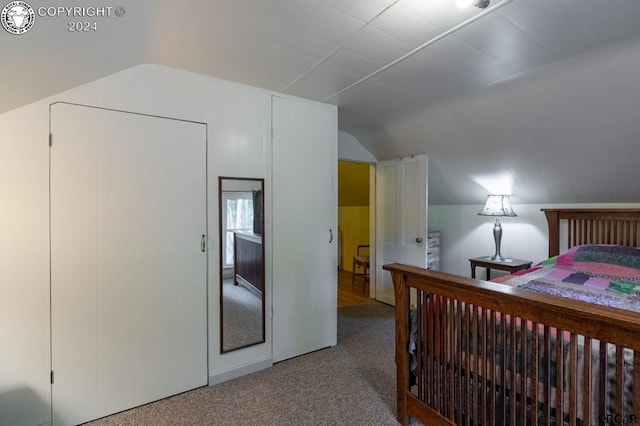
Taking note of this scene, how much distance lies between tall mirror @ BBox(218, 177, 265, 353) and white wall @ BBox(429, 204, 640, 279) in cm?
287

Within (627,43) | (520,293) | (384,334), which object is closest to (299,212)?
(384,334)

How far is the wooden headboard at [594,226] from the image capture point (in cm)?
267

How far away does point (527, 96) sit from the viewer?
7.60 ft

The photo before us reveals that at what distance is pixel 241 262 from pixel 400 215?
218 cm

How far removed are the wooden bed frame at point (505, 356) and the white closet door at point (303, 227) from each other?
1.05 m

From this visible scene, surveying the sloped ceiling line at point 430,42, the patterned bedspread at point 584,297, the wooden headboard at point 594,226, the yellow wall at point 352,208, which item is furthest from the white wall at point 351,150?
the patterned bedspread at point 584,297

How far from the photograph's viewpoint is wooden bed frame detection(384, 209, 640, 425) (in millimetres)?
1081

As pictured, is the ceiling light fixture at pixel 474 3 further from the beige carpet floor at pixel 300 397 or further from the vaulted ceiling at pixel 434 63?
the beige carpet floor at pixel 300 397

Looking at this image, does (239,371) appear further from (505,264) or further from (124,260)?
(505,264)

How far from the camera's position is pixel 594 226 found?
290 centimetres

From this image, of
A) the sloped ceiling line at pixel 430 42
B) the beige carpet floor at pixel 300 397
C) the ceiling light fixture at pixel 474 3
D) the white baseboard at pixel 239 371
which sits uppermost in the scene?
the sloped ceiling line at pixel 430 42

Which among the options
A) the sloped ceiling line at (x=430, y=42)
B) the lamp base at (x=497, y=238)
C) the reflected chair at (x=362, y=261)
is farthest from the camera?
the reflected chair at (x=362, y=261)

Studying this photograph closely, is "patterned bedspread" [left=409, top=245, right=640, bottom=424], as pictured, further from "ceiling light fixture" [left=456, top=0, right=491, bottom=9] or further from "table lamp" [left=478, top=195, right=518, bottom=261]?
"ceiling light fixture" [left=456, top=0, right=491, bottom=9]

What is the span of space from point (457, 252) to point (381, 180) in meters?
1.44
